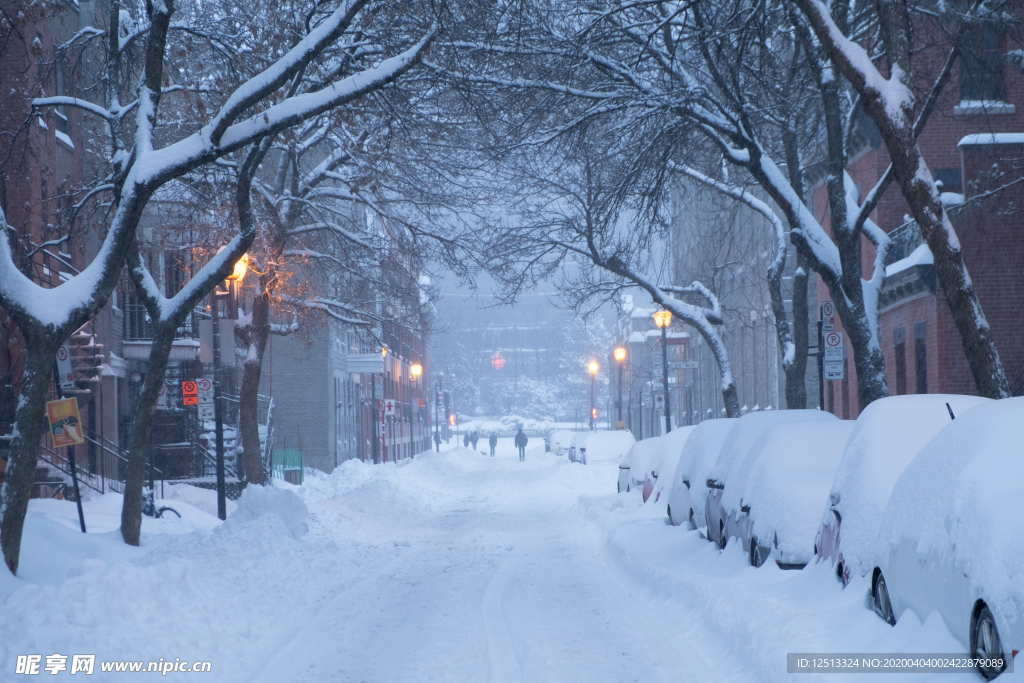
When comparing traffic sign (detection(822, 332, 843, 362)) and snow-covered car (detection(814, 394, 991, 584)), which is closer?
snow-covered car (detection(814, 394, 991, 584))

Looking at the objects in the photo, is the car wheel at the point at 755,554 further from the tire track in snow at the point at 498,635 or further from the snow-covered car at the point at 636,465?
the snow-covered car at the point at 636,465

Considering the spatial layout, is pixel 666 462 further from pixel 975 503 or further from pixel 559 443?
pixel 559 443

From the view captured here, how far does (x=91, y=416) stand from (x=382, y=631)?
69.0 feet

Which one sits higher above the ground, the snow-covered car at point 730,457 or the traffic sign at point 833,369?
the traffic sign at point 833,369

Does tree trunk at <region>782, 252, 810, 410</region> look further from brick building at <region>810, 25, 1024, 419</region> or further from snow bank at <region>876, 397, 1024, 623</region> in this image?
snow bank at <region>876, 397, 1024, 623</region>

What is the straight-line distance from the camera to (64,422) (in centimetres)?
1517

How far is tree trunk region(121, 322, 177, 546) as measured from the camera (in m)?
15.4

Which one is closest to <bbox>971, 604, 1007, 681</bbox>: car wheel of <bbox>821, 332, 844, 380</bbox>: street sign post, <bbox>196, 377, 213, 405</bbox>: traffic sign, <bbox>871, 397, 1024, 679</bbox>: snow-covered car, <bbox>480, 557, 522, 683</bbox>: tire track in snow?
<bbox>871, 397, 1024, 679</bbox>: snow-covered car

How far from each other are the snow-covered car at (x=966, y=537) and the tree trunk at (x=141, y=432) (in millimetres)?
11120

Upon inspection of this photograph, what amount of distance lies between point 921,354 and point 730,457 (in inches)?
649

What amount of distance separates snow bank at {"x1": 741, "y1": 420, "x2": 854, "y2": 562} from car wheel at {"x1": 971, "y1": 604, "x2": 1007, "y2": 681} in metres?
4.51

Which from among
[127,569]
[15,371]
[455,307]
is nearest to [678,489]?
[127,569]

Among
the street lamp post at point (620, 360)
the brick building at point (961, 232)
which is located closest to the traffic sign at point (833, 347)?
the brick building at point (961, 232)

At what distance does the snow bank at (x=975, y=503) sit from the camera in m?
5.23
